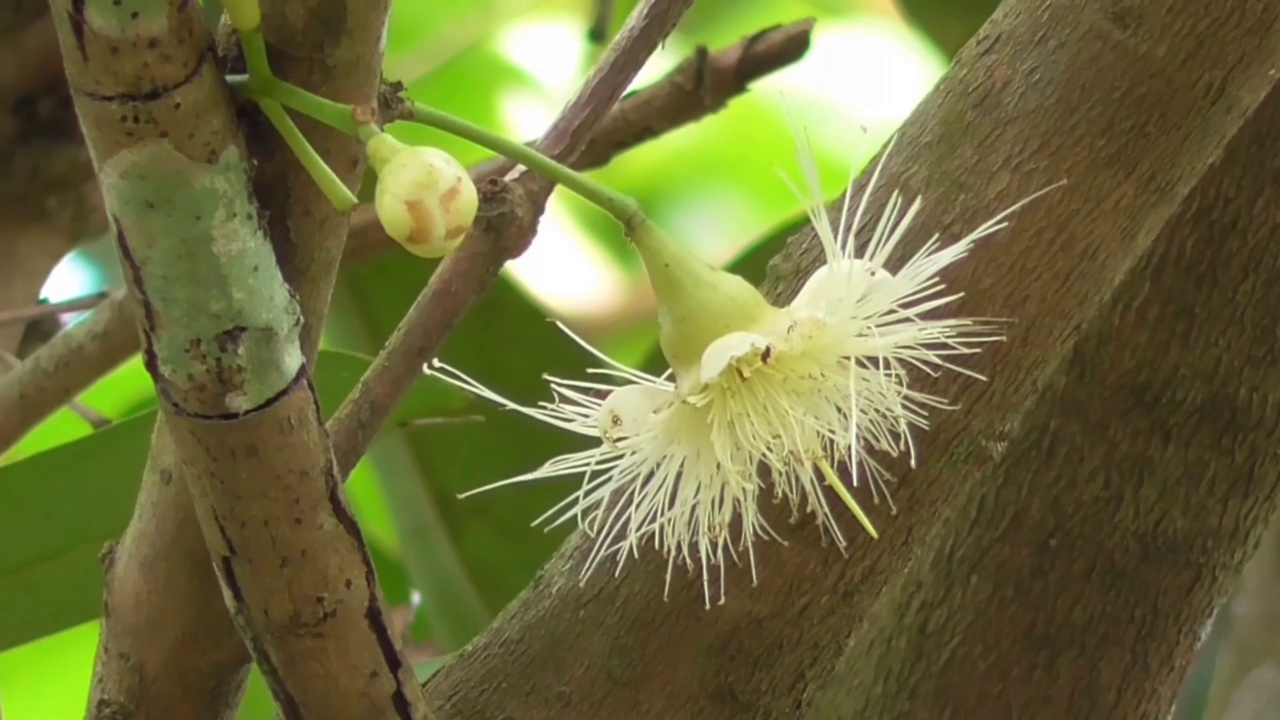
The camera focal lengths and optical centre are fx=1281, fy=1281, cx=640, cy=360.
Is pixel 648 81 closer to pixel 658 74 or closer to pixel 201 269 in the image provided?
pixel 658 74

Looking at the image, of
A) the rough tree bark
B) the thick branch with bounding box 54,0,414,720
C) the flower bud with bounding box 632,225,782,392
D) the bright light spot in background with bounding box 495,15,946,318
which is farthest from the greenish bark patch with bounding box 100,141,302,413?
the bright light spot in background with bounding box 495,15,946,318

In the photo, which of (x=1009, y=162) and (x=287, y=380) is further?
(x=1009, y=162)

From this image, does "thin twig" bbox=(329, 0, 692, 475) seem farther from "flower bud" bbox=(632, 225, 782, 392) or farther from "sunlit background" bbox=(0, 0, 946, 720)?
"sunlit background" bbox=(0, 0, 946, 720)

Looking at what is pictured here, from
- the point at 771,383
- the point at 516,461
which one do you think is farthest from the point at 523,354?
the point at 771,383

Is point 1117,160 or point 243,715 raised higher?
point 243,715

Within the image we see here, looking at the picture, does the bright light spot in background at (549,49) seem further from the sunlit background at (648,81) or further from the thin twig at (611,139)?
the thin twig at (611,139)

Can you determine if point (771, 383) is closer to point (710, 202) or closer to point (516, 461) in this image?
point (516, 461)

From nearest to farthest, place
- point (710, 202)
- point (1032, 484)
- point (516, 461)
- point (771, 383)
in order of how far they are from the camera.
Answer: point (771, 383)
point (1032, 484)
point (516, 461)
point (710, 202)
